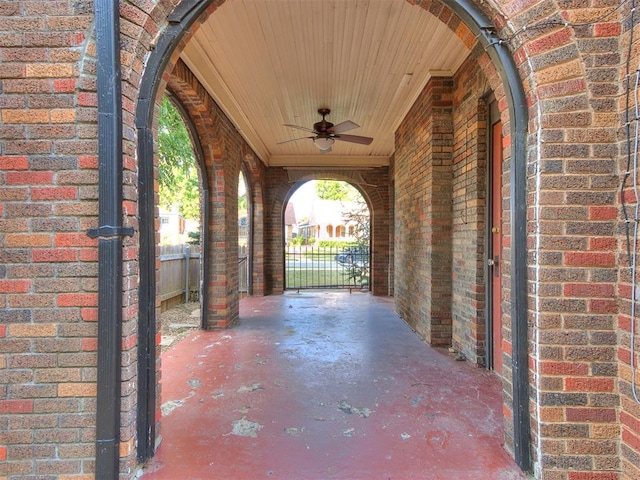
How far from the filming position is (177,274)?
715 centimetres

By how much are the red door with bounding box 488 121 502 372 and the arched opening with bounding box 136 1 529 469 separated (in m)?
1.49

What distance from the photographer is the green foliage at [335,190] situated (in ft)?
94.2

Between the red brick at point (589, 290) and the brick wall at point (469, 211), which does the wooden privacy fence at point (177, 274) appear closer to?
the brick wall at point (469, 211)

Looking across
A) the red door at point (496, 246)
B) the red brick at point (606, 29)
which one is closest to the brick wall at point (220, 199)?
the red door at point (496, 246)

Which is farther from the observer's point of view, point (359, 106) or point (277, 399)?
point (359, 106)

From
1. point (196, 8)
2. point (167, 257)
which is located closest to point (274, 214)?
point (167, 257)

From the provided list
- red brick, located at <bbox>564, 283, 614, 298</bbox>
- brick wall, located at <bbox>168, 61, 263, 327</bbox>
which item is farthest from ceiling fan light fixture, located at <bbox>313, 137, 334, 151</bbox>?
red brick, located at <bbox>564, 283, 614, 298</bbox>

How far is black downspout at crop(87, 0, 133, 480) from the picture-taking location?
5.41 feet

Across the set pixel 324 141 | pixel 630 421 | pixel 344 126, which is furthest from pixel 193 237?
pixel 630 421

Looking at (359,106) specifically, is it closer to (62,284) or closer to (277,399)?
(277,399)

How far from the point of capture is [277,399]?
→ 268 cm

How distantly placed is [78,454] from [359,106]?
15.6 ft

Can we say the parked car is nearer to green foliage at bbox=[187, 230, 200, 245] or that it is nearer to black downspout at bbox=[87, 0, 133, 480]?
green foliage at bbox=[187, 230, 200, 245]

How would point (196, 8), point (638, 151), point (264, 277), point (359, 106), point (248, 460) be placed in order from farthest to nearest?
1. point (264, 277)
2. point (359, 106)
3. point (248, 460)
4. point (196, 8)
5. point (638, 151)
